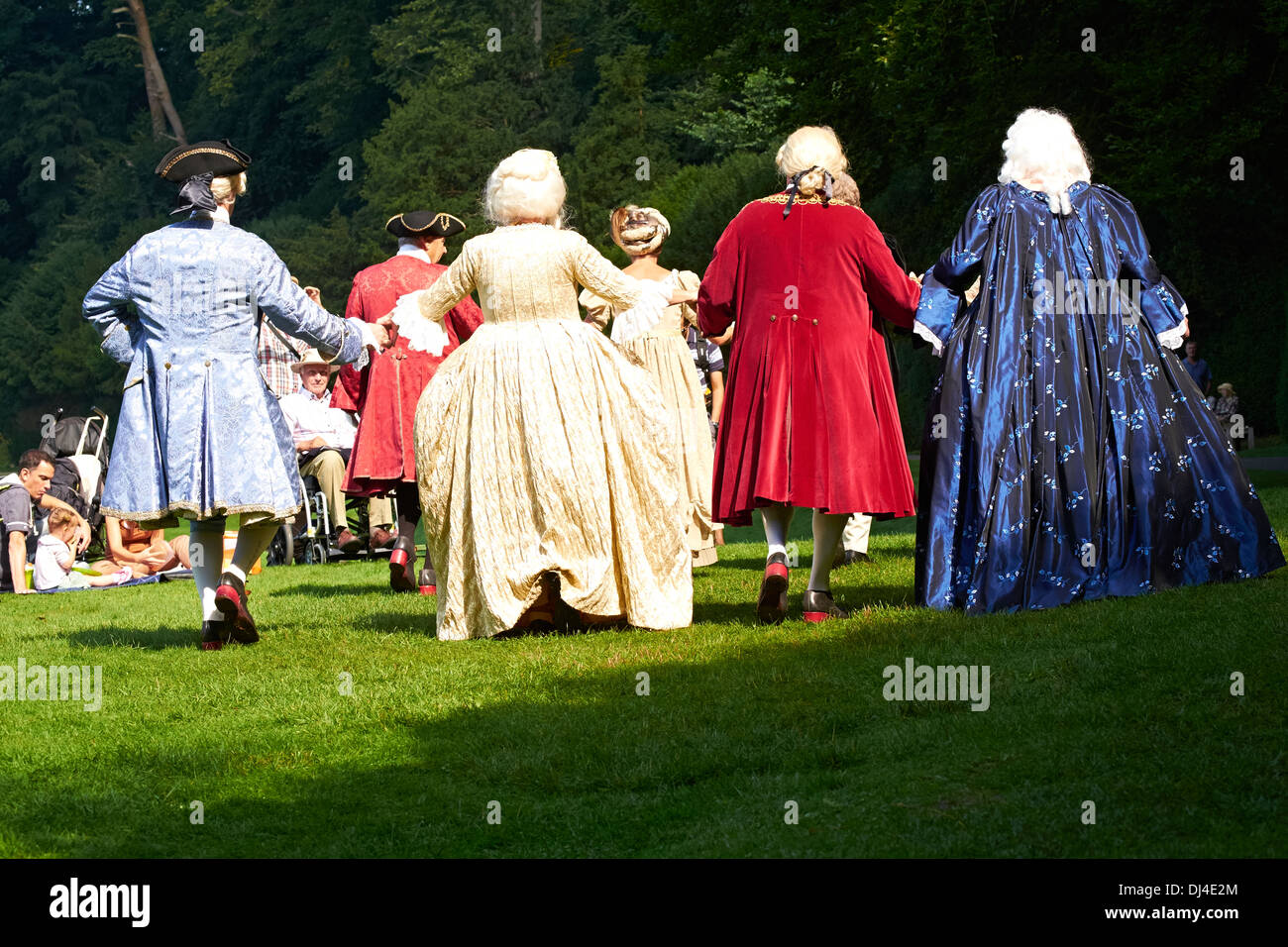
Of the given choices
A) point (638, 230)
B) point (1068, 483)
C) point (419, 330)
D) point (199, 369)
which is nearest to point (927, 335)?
point (1068, 483)

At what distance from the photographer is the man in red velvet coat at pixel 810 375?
773 cm

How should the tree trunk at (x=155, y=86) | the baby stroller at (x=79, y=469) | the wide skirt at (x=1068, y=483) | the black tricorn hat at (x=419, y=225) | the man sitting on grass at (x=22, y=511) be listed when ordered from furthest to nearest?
the tree trunk at (x=155, y=86), the baby stroller at (x=79, y=469), the man sitting on grass at (x=22, y=511), the black tricorn hat at (x=419, y=225), the wide skirt at (x=1068, y=483)

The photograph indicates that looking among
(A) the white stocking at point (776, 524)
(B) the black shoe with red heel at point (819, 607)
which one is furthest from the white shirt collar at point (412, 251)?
(B) the black shoe with red heel at point (819, 607)

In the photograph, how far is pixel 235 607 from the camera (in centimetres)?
789

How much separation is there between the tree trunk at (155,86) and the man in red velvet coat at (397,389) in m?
49.8

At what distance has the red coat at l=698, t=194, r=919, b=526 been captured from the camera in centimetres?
773

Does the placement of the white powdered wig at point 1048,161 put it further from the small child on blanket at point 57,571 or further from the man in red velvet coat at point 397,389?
the small child on blanket at point 57,571

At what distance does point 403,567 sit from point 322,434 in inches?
201

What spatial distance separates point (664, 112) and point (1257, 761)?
42.4 metres

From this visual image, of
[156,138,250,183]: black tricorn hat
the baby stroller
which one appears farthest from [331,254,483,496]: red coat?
the baby stroller

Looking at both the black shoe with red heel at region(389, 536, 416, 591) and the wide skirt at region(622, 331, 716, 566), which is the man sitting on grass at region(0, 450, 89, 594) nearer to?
the black shoe with red heel at region(389, 536, 416, 591)

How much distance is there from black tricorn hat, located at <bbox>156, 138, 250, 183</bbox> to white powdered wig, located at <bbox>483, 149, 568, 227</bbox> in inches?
45.1

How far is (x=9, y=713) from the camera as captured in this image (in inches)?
265
